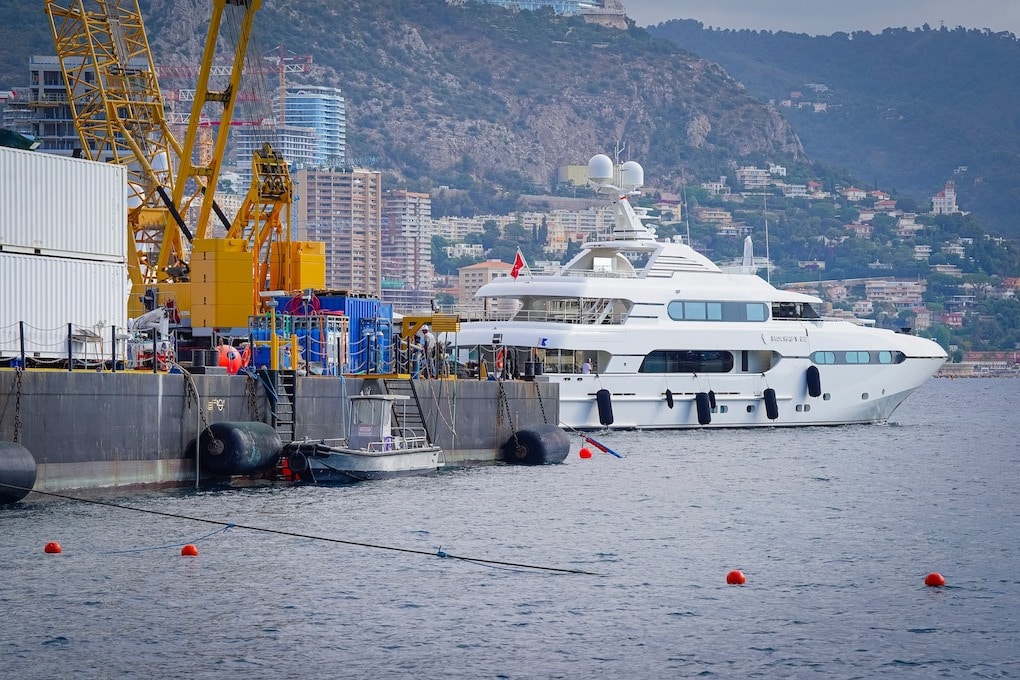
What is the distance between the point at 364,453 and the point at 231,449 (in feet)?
14.3

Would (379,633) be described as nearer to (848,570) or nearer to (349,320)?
(848,570)

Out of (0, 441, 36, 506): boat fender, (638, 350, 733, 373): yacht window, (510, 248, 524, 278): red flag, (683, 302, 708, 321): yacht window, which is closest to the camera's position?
(0, 441, 36, 506): boat fender

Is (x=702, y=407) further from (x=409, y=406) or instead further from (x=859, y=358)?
(x=409, y=406)

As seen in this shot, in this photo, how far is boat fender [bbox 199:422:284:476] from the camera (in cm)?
4131

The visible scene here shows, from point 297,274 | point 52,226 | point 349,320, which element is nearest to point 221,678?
point 52,226

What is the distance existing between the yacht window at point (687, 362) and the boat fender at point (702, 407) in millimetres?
1073

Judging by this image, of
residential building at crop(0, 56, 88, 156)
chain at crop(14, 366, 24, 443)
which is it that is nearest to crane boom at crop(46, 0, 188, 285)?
chain at crop(14, 366, 24, 443)

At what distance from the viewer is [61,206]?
42.9 meters

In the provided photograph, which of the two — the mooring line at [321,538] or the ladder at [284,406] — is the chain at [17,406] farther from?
the ladder at [284,406]

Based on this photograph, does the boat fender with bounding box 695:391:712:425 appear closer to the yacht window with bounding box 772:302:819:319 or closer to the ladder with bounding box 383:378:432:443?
the yacht window with bounding box 772:302:819:319

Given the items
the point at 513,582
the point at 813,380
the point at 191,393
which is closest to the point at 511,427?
the point at 191,393

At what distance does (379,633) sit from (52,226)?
19.3 m

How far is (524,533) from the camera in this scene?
38562mm

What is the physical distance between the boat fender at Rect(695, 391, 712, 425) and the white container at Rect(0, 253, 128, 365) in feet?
97.1
